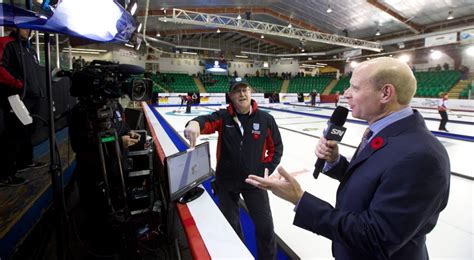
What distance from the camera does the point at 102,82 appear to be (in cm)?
156

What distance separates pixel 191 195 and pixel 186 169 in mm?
230

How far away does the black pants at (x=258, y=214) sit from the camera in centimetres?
185

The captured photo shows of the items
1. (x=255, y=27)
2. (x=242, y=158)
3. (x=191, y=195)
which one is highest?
(x=255, y=27)

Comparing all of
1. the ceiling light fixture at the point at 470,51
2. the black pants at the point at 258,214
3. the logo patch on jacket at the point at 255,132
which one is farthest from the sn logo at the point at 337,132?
the ceiling light fixture at the point at 470,51

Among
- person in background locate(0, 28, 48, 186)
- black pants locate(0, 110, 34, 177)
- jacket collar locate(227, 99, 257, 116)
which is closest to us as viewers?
jacket collar locate(227, 99, 257, 116)

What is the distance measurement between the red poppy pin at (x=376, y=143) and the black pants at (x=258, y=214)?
113cm

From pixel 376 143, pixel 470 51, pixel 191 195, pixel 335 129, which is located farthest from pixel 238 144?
pixel 470 51

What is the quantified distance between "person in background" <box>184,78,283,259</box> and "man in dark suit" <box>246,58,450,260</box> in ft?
2.82

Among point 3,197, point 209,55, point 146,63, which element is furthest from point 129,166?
point 209,55

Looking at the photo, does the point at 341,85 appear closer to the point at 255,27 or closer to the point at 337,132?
the point at 255,27

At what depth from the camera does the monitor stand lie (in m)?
1.62

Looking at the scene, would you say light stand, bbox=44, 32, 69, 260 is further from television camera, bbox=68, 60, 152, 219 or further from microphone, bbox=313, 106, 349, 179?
microphone, bbox=313, 106, 349, 179

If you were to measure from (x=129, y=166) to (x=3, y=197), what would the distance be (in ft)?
4.24

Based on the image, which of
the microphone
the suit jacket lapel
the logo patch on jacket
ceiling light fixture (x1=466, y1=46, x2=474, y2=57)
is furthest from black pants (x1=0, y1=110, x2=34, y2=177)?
ceiling light fixture (x1=466, y1=46, x2=474, y2=57)
